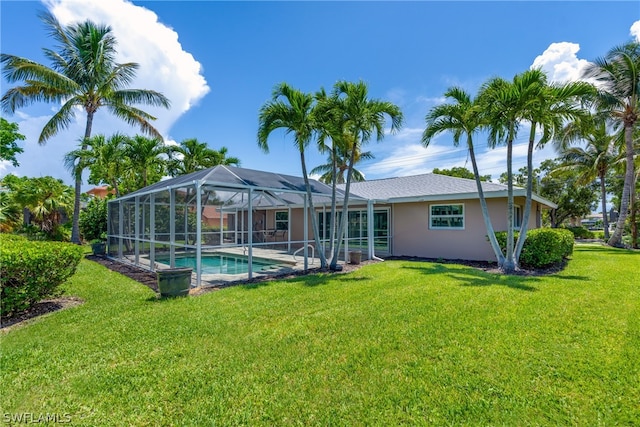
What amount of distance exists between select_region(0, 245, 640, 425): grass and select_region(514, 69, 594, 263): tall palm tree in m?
4.50

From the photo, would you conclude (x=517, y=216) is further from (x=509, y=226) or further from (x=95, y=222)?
(x=95, y=222)

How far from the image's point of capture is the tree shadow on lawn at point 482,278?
7.20 meters

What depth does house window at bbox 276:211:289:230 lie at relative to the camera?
18875 mm

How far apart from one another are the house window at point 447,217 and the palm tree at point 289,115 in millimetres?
6999

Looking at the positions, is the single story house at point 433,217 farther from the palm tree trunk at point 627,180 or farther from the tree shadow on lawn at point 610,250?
the palm tree trunk at point 627,180

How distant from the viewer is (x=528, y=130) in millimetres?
8664

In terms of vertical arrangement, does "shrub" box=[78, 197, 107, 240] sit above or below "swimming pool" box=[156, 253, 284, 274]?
above

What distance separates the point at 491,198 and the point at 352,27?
8247mm

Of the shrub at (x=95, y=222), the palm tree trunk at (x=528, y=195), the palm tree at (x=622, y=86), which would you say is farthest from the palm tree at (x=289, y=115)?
the palm tree at (x=622, y=86)

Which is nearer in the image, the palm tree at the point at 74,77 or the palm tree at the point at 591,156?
the palm tree at the point at 74,77

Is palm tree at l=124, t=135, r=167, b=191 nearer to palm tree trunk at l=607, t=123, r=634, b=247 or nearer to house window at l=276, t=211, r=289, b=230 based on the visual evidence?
A: house window at l=276, t=211, r=289, b=230

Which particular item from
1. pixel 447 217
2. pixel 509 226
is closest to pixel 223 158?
pixel 447 217

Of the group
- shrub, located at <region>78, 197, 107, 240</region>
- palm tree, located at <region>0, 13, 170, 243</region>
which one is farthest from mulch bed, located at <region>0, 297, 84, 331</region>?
shrub, located at <region>78, 197, 107, 240</region>

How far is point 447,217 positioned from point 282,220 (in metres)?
10.0
